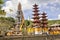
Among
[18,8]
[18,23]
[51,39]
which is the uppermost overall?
[18,8]

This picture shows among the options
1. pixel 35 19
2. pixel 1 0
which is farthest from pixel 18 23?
pixel 1 0

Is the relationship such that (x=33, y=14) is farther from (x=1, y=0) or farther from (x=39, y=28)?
(x=1, y=0)

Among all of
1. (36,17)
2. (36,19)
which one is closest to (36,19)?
(36,19)

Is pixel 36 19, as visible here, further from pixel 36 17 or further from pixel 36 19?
pixel 36 17

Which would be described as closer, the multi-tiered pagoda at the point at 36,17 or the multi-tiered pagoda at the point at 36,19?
the multi-tiered pagoda at the point at 36,19

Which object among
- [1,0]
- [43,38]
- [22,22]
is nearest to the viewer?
[43,38]

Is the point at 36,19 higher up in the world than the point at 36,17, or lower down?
lower down

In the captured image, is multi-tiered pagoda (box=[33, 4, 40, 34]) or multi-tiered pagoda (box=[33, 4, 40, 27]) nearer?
multi-tiered pagoda (box=[33, 4, 40, 34])

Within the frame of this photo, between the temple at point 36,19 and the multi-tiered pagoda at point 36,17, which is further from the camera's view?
the multi-tiered pagoda at point 36,17

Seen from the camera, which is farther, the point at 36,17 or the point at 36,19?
the point at 36,17

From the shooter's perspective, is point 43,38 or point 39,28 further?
point 39,28

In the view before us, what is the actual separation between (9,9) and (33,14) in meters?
4.43

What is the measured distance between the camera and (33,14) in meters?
30.2

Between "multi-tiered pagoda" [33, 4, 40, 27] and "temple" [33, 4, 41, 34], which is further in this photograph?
"multi-tiered pagoda" [33, 4, 40, 27]
